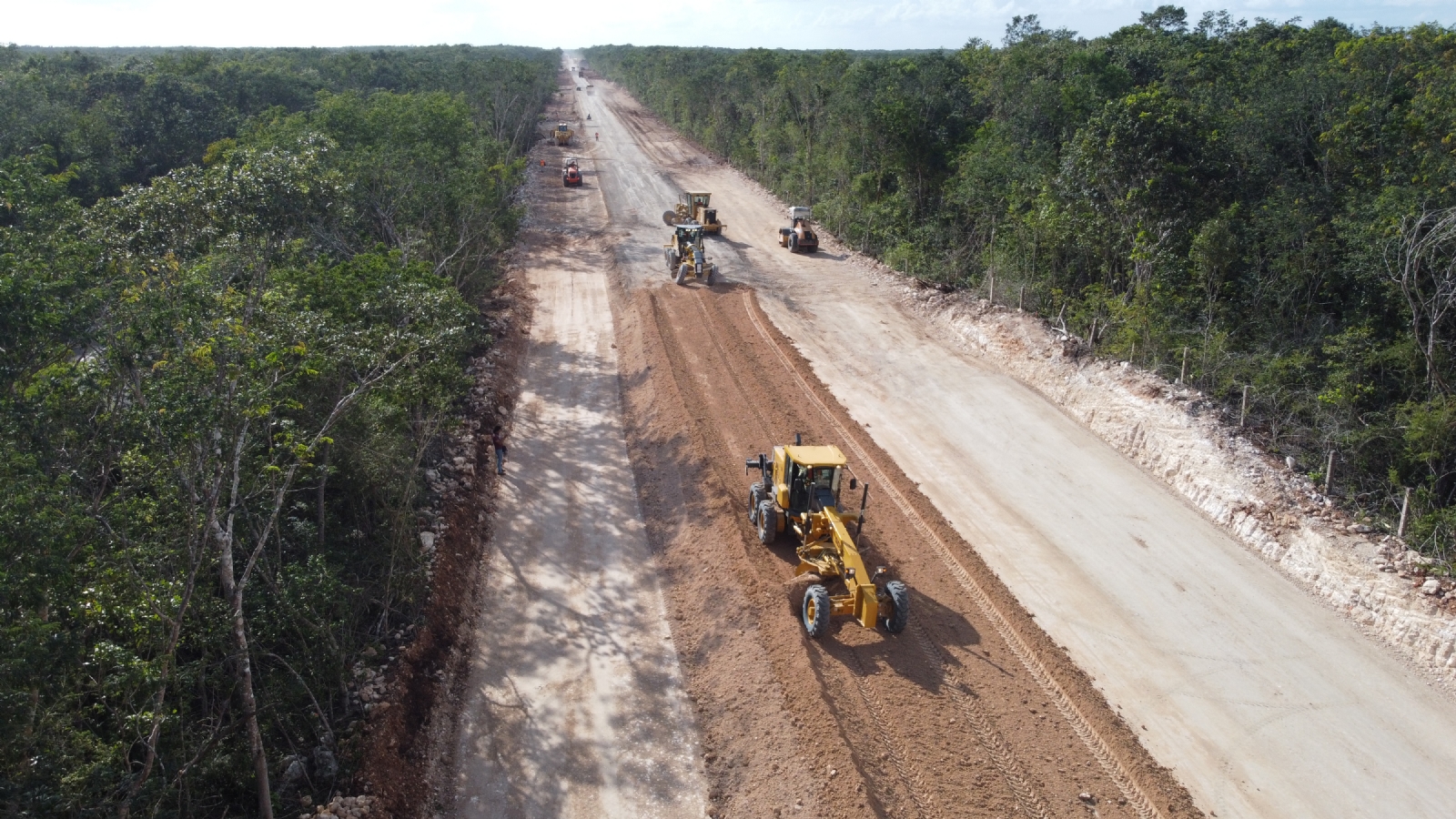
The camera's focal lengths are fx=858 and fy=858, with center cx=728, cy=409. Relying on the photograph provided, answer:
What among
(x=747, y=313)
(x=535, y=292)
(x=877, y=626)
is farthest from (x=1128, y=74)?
(x=877, y=626)

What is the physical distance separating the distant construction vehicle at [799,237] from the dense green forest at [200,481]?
20435 millimetres

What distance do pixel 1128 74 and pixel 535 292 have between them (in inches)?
978

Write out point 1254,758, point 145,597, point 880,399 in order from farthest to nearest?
1. point 880,399
2. point 1254,758
3. point 145,597

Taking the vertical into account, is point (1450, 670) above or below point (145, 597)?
below

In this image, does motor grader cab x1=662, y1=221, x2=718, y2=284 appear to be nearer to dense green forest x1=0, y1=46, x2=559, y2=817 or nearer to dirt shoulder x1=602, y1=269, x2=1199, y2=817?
dense green forest x1=0, y1=46, x2=559, y2=817

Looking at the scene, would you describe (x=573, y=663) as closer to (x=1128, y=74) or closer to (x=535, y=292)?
(x=535, y=292)

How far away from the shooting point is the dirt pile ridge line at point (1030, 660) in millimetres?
11383

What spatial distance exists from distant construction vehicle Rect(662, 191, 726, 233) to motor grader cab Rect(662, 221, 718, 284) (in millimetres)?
5474

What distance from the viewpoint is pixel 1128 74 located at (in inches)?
1331

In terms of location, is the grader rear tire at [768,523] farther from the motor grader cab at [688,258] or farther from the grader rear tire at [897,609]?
the motor grader cab at [688,258]

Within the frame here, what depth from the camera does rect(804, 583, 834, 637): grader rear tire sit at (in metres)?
13.5

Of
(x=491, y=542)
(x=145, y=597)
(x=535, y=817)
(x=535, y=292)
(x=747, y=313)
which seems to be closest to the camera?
(x=145, y=597)

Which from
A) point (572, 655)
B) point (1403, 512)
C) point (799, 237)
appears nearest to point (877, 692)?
point (572, 655)

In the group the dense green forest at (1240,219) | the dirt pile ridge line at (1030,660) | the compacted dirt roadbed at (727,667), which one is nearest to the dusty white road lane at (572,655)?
the compacted dirt roadbed at (727,667)
